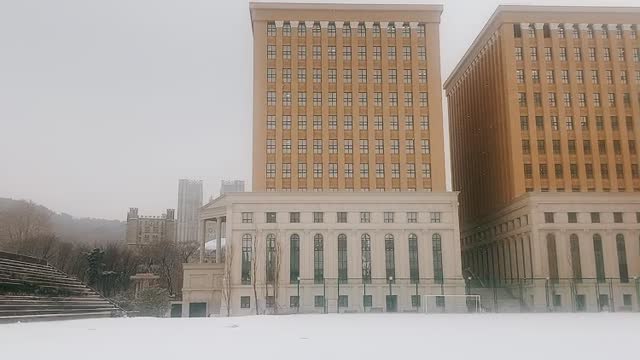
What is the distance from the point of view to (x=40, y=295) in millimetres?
34625

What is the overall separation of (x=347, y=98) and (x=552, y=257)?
1056 inches

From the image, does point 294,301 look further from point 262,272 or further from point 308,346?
point 308,346

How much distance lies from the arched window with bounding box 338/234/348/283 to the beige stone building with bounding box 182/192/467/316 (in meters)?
0.10

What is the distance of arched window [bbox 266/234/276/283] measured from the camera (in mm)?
62812

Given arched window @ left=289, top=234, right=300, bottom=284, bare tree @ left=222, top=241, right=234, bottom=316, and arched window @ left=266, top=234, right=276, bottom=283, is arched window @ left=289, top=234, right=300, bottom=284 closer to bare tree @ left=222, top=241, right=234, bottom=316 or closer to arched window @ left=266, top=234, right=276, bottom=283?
arched window @ left=266, top=234, right=276, bottom=283

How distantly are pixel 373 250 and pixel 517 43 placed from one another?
2818 cm

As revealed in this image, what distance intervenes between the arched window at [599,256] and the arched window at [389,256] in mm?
19856

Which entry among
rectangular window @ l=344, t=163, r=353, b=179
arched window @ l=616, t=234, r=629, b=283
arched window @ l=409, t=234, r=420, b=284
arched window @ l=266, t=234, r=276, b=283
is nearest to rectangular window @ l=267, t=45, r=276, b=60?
rectangular window @ l=344, t=163, r=353, b=179

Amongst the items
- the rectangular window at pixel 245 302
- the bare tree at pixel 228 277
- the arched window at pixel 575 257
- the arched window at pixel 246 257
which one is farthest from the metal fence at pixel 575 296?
the bare tree at pixel 228 277

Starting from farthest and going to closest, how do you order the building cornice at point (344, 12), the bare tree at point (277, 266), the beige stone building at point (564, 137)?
the building cornice at point (344, 12), the beige stone building at point (564, 137), the bare tree at point (277, 266)

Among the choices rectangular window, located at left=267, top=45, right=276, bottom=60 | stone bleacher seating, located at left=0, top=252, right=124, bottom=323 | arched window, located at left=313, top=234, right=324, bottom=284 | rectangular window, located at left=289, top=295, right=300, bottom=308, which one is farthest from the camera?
rectangular window, located at left=267, top=45, right=276, bottom=60

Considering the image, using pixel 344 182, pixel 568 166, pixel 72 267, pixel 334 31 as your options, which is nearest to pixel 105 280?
pixel 72 267

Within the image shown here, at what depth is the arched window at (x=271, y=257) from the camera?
206 ft

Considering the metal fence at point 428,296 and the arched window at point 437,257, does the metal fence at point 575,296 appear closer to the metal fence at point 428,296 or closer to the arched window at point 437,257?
the metal fence at point 428,296
